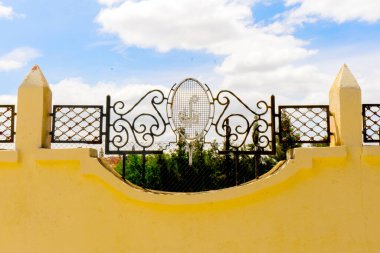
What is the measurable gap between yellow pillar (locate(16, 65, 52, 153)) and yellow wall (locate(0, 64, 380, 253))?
0.64 m

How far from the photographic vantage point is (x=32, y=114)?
479cm

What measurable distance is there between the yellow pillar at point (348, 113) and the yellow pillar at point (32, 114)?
11.1 feet

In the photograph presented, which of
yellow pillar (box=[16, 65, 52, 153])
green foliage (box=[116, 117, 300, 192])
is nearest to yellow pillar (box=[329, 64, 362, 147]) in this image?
yellow pillar (box=[16, 65, 52, 153])

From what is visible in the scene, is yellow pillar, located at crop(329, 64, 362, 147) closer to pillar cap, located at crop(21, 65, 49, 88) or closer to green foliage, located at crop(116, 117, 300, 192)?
pillar cap, located at crop(21, 65, 49, 88)

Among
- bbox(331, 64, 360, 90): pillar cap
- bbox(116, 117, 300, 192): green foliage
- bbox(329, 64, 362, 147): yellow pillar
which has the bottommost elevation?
bbox(116, 117, 300, 192): green foliage

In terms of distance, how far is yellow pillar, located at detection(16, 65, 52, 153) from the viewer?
185 inches

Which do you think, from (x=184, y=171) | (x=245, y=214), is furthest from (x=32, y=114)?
(x=184, y=171)

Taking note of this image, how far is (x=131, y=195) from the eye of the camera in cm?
446

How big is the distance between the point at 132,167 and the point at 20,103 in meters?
16.3

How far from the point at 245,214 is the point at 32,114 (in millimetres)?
2676

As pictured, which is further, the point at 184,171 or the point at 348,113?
the point at 184,171

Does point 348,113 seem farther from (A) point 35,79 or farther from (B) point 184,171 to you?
(B) point 184,171

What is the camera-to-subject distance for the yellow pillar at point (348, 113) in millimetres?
4555

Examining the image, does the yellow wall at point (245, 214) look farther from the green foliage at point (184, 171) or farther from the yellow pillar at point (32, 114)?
the green foliage at point (184, 171)
